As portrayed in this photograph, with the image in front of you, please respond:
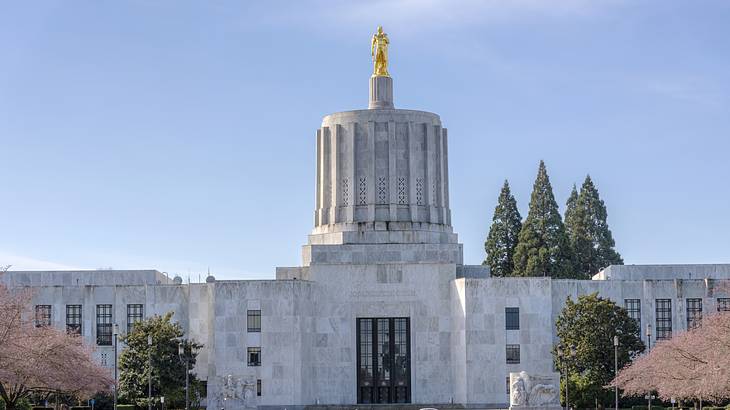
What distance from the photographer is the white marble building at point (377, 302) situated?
281 feet

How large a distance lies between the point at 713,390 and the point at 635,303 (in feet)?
83.4

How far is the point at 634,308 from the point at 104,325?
32134mm

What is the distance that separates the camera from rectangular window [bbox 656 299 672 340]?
89938 mm

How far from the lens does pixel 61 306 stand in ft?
299

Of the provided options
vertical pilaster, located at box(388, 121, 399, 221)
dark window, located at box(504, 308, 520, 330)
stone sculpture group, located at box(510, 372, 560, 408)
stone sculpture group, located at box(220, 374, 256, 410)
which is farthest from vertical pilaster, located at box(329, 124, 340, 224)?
stone sculpture group, located at box(510, 372, 560, 408)

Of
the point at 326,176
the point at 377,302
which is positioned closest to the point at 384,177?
the point at 326,176

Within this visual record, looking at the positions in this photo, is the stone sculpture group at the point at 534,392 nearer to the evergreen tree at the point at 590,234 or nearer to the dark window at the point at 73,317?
the dark window at the point at 73,317

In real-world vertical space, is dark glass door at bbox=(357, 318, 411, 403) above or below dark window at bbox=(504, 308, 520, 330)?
below

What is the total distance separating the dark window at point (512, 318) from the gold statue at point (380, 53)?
16.9 meters

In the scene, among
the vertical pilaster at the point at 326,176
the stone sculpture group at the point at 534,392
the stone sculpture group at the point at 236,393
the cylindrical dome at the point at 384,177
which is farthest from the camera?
the vertical pilaster at the point at 326,176

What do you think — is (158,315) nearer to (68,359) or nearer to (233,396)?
(233,396)

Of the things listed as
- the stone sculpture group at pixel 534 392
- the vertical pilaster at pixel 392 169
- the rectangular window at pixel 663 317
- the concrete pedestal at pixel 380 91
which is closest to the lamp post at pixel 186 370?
the vertical pilaster at pixel 392 169

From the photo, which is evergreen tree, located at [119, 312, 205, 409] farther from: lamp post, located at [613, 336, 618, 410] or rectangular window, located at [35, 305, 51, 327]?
lamp post, located at [613, 336, 618, 410]

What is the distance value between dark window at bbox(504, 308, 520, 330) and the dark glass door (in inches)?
231
